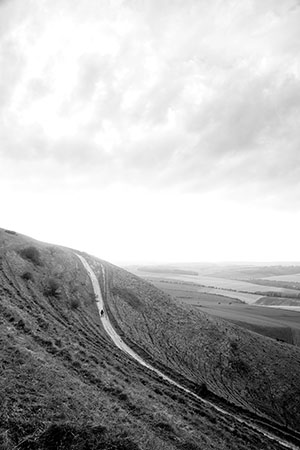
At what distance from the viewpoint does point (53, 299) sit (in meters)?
31.7

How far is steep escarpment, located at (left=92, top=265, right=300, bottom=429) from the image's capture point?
25156 mm

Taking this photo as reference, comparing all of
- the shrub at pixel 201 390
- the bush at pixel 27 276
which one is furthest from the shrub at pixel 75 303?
the shrub at pixel 201 390

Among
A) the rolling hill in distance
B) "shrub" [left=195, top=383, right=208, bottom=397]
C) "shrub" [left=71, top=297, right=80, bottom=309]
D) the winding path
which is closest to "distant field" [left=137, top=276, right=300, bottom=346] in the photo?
the rolling hill in distance

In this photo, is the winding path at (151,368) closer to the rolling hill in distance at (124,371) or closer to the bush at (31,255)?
the rolling hill in distance at (124,371)

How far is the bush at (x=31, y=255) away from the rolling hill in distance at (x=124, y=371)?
17cm

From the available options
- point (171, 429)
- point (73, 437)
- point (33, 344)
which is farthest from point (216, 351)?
point (73, 437)

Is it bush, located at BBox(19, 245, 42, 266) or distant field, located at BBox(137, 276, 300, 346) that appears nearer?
bush, located at BBox(19, 245, 42, 266)

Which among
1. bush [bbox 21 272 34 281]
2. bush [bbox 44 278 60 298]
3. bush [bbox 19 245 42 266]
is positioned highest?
bush [bbox 19 245 42 266]

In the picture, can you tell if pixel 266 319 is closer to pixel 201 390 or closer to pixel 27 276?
pixel 201 390

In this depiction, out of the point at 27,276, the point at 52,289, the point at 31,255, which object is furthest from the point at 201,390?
the point at 31,255

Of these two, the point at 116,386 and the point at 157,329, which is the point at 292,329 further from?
the point at 116,386

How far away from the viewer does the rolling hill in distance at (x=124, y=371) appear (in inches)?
356

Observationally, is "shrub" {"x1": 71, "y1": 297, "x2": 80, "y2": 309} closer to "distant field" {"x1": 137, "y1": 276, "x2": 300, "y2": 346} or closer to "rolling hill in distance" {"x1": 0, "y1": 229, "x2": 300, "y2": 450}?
"rolling hill in distance" {"x1": 0, "y1": 229, "x2": 300, "y2": 450}

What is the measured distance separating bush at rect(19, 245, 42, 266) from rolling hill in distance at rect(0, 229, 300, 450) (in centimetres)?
17
